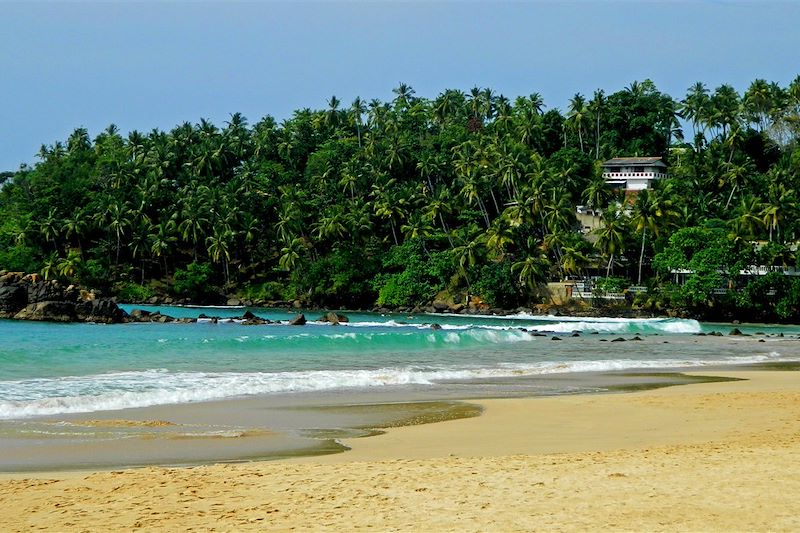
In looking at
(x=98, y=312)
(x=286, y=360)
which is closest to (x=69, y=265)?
(x=98, y=312)

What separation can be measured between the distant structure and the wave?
211ft

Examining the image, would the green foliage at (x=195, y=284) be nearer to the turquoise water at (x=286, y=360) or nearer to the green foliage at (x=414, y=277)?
the green foliage at (x=414, y=277)

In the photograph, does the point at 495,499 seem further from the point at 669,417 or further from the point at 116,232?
the point at 116,232

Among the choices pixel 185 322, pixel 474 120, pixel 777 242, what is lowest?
pixel 185 322

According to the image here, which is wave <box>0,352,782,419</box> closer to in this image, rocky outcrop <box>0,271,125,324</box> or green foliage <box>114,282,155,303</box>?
rocky outcrop <box>0,271,125,324</box>

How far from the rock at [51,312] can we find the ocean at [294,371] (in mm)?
13384

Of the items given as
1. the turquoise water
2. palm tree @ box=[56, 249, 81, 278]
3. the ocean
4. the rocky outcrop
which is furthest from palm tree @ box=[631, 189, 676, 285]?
palm tree @ box=[56, 249, 81, 278]

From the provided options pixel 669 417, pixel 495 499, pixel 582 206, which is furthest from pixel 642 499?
pixel 582 206

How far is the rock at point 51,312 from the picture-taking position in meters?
63.7

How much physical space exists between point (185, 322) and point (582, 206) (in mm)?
44229

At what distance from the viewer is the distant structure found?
92.4 metres

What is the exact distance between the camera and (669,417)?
1638 cm

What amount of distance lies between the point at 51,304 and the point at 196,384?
46.5 m

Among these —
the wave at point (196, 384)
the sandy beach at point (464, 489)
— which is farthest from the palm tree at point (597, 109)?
the sandy beach at point (464, 489)
